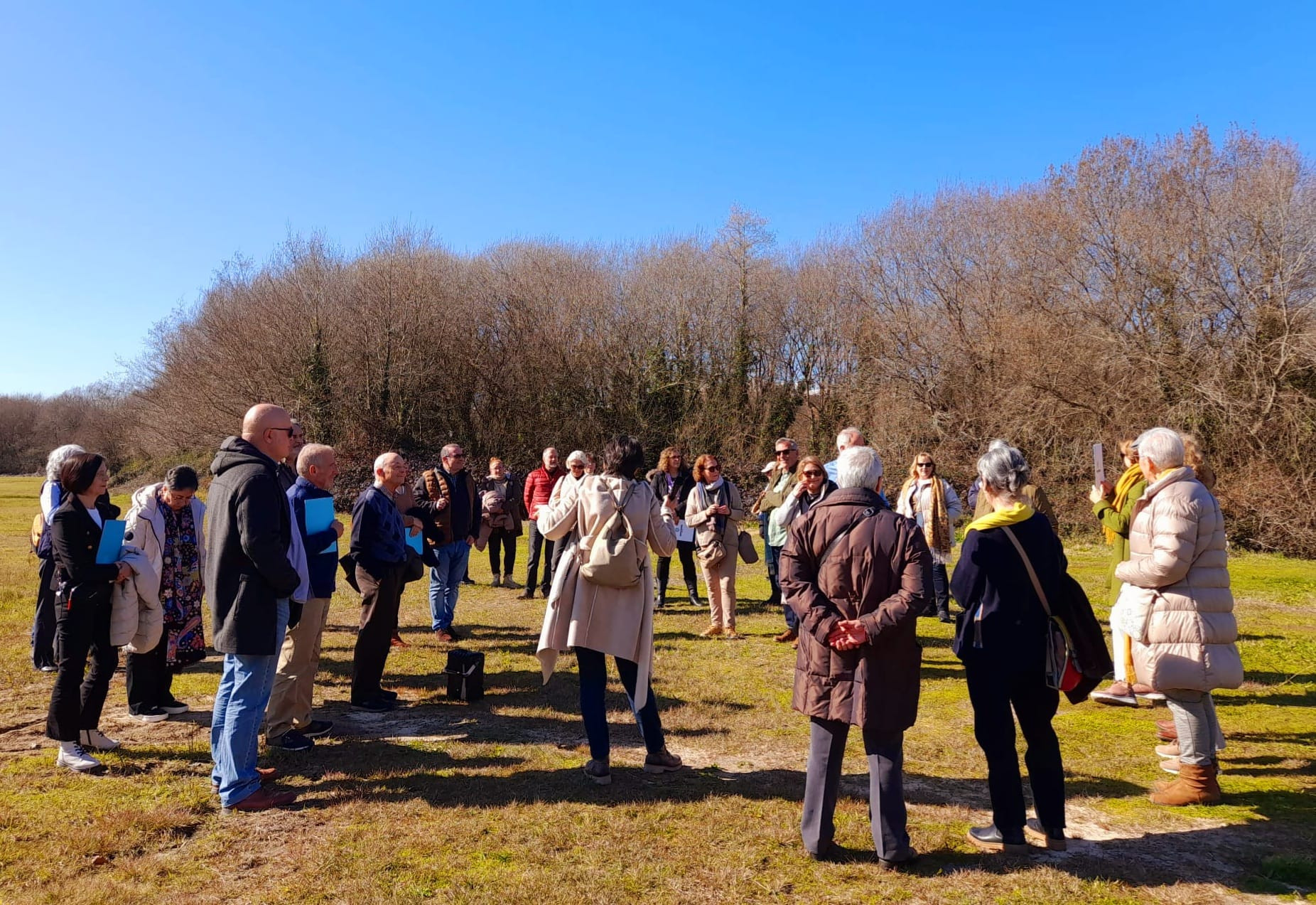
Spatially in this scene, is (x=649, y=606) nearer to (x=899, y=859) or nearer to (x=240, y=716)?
(x=899, y=859)

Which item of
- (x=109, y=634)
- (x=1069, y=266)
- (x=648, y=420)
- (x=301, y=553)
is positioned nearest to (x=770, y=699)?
(x=301, y=553)

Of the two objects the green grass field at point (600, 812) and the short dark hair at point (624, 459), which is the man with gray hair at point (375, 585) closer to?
the green grass field at point (600, 812)

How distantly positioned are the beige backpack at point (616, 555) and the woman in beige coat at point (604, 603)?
1 cm

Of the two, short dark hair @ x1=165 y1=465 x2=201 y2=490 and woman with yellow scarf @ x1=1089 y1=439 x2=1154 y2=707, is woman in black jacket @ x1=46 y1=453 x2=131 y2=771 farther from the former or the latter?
woman with yellow scarf @ x1=1089 y1=439 x2=1154 y2=707

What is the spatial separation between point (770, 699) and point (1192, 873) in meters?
3.28

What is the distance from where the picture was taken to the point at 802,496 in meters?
8.34

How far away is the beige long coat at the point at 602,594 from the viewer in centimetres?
477

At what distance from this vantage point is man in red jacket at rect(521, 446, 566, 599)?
1144 cm

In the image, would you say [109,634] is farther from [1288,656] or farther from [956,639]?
[1288,656]

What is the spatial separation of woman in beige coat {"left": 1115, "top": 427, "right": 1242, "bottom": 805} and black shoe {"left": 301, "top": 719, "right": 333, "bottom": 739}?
497 cm

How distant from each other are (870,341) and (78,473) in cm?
2444

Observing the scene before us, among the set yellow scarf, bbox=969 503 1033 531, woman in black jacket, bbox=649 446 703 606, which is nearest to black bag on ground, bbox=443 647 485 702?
woman in black jacket, bbox=649 446 703 606

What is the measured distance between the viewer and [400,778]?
4949 millimetres

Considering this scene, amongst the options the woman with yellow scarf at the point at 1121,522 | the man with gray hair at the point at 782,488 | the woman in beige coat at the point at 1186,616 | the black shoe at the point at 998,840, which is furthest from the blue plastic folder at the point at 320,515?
the woman with yellow scarf at the point at 1121,522
